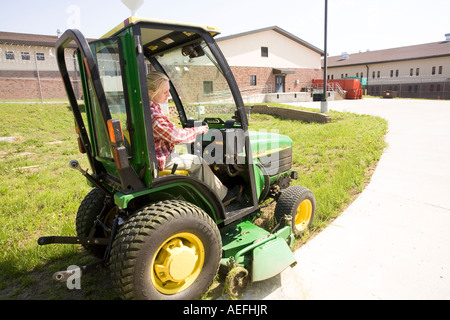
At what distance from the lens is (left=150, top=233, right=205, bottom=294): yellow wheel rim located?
7.50ft

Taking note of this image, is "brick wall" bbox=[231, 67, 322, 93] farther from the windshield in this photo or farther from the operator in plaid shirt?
the operator in plaid shirt

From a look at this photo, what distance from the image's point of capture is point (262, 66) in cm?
3023

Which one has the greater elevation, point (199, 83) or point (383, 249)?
point (199, 83)

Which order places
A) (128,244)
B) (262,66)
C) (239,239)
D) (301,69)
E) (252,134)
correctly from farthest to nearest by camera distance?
(301,69) → (262,66) → (252,134) → (239,239) → (128,244)

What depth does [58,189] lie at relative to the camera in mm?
5238

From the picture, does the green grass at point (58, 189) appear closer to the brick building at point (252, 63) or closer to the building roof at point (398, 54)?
the brick building at point (252, 63)

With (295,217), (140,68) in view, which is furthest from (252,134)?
(140,68)

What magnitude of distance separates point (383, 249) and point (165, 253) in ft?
7.84

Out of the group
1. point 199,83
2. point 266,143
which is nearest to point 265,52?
point 266,143

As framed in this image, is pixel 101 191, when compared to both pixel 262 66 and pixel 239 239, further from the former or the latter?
pixel 262 66

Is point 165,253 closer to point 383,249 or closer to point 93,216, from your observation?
point 93,216

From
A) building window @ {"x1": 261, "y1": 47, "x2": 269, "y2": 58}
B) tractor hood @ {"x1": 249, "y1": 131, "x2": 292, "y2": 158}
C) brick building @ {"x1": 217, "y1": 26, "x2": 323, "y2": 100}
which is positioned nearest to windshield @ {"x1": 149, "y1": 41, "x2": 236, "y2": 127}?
tractor hood @ {"x1": 249, "y1": 131, "x2": 292, "y2": 158}

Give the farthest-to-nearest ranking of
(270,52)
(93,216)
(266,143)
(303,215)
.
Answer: (270,52) < (303,215) < (266,143) < (93,216)
